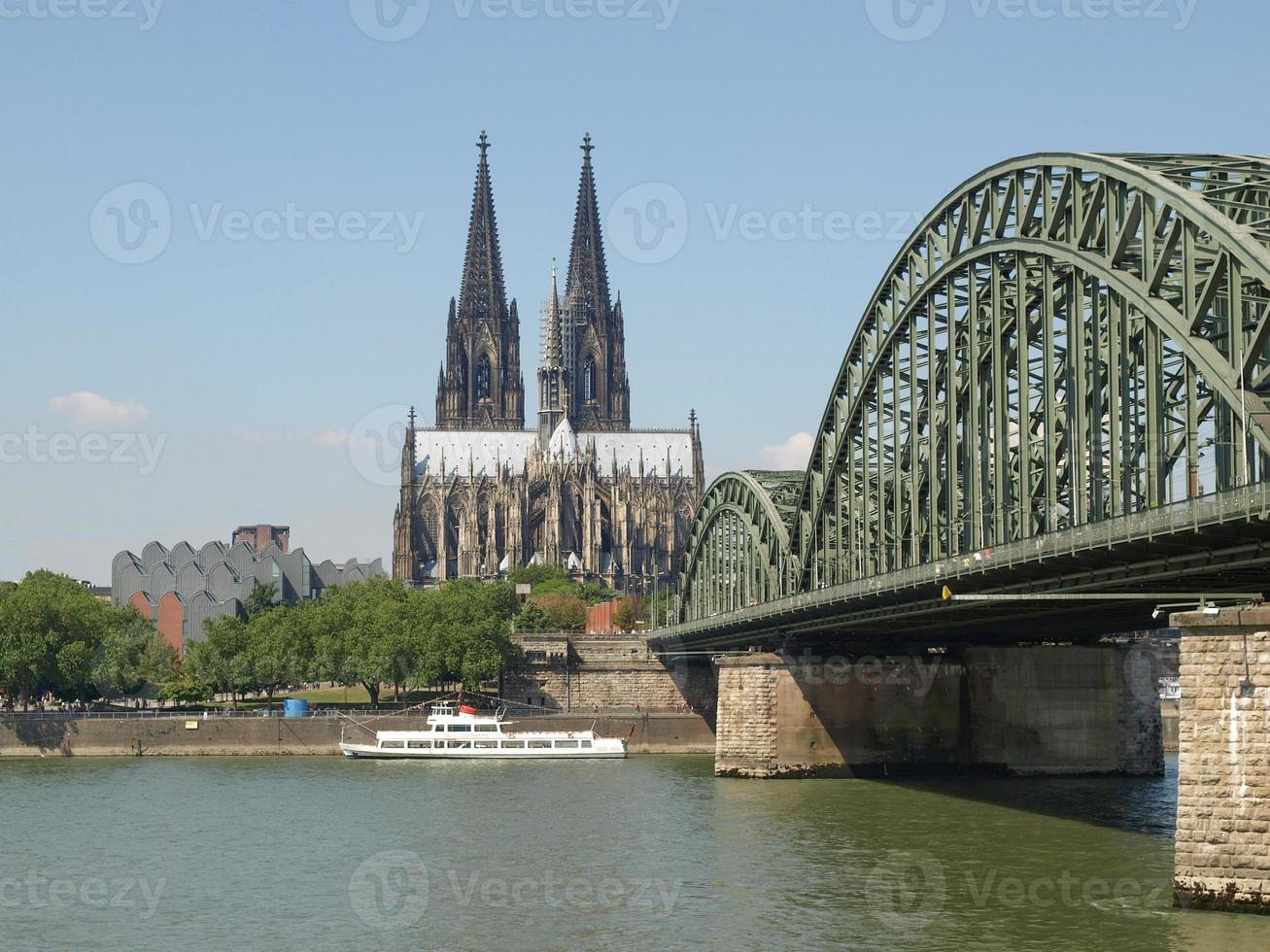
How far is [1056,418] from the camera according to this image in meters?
58.7

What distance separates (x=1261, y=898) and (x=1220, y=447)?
13.8 m

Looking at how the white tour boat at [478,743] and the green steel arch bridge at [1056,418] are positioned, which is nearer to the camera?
the green steel arch bridge at [1056,418]

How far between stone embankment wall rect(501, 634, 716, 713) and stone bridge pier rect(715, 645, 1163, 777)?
49160 millimetres

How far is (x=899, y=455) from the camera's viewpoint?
7619 cm

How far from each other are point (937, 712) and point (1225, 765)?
46.2 metres

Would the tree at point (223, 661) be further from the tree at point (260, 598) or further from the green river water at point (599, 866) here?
the tree at point (260, 598)

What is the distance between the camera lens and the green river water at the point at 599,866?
4544 cm

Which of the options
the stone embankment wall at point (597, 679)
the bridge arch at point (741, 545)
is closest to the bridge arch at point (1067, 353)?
the bridge arch at point (741, 545)

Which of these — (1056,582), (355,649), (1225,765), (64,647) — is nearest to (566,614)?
(355,649)

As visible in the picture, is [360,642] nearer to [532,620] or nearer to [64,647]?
[64,647]

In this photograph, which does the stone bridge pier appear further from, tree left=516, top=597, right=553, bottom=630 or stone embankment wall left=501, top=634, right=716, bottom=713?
tree left=516, top=597, right=553, bottom=630

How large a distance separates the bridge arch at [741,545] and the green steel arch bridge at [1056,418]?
6.54 m

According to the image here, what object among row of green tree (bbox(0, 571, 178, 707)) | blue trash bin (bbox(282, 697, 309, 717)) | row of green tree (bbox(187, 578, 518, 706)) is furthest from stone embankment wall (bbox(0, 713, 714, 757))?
row of green tree (bbox(187, 578, 518, 706))

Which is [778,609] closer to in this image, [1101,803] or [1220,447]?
[1101,803]
